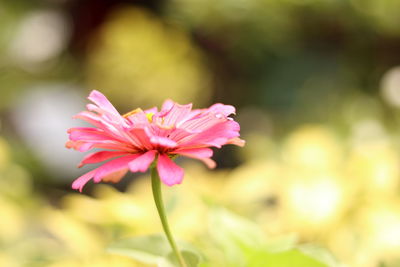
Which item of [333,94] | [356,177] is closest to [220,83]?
[333,94]

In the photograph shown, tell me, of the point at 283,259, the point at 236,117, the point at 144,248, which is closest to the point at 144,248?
the point at 144,248

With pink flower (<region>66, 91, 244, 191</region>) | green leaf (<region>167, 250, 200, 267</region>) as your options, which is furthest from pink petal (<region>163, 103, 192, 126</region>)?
green leaf (<region>167, 250, 200, 267</region>)

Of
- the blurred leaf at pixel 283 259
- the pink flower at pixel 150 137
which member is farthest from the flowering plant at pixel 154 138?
the blurred leaf at pixel 283 259

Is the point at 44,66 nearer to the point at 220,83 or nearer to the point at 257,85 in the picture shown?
the point at 220,83

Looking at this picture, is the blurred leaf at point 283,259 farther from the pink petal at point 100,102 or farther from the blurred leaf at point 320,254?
the pink petal at point 100,102

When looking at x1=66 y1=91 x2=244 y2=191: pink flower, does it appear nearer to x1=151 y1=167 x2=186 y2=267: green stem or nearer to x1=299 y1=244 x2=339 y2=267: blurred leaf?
x1=151 y1=167 x2=186 y2=267: green stem
